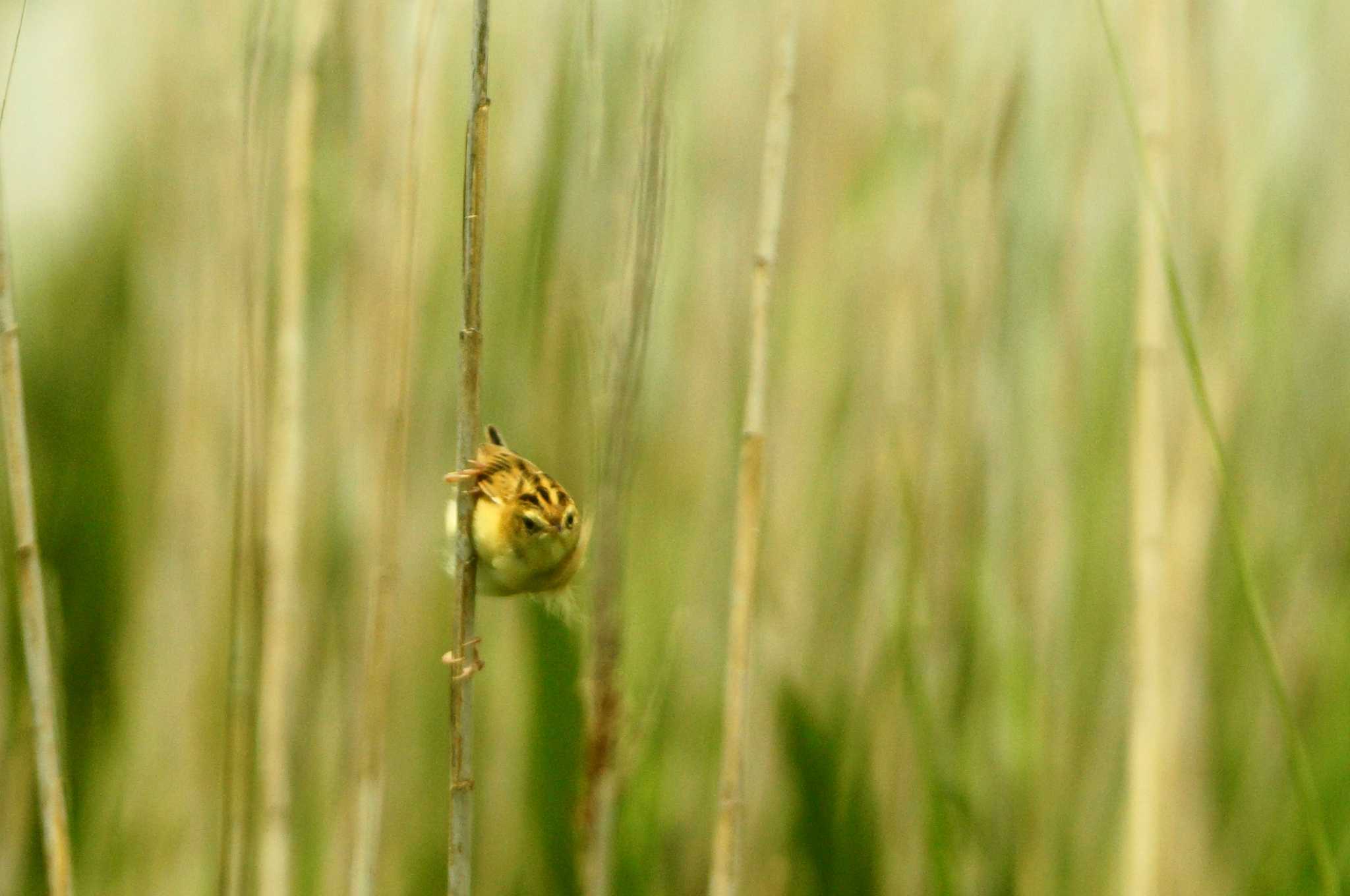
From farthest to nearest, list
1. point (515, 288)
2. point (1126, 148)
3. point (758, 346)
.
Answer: point (1126, 148) → point (515, 288) → point (758, 346)

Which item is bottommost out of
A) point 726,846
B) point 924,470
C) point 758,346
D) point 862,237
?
point 726,846

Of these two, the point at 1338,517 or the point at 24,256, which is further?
the point at 24,256

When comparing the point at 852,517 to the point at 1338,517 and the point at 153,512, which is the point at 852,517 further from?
the point at 153,512

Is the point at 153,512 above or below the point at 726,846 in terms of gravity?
above

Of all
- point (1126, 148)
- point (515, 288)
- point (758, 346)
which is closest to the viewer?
point (758, 346)

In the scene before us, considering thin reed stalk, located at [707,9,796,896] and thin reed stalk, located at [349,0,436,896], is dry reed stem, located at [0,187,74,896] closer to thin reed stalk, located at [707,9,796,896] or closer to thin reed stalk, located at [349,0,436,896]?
thin reed stalk, located at [349,0,436,896]

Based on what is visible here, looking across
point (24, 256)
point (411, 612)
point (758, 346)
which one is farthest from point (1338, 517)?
point (24, 256)

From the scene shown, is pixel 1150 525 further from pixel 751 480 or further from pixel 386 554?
pixel 386 554
